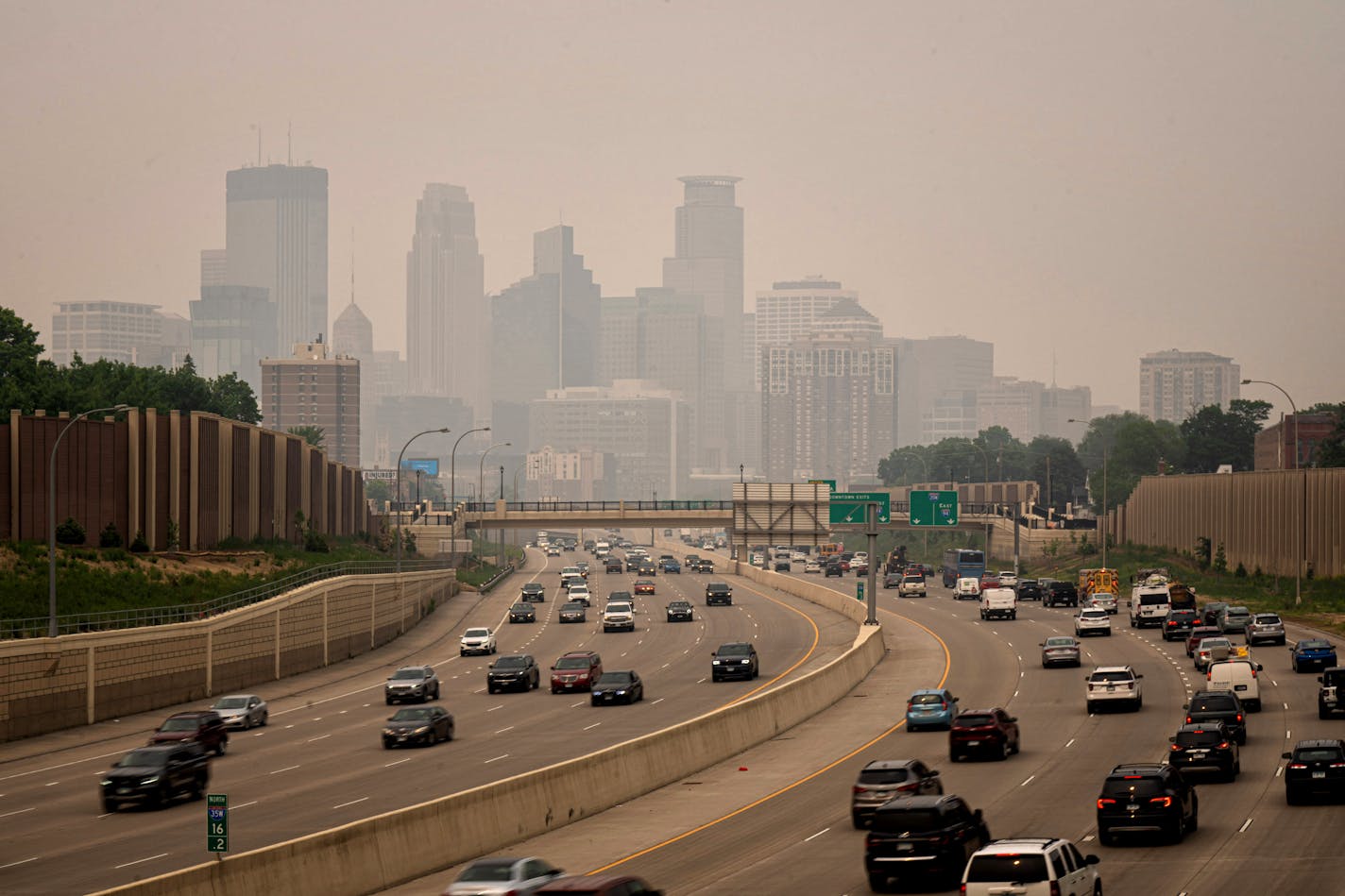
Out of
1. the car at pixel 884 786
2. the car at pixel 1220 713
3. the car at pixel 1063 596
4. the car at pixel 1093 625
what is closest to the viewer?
the car at pixel 884 786

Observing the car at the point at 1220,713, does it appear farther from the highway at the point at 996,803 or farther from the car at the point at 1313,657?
the car at the point at 1313,657

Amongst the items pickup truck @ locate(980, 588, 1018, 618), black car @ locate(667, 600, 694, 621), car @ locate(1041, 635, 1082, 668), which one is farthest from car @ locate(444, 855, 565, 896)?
black car @ locate(667, 600, 694, 621)

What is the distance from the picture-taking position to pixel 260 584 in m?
79.3

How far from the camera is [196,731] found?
49.6 meters

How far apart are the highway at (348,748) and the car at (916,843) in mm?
7949

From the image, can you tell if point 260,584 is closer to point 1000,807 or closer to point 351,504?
point 1000,807

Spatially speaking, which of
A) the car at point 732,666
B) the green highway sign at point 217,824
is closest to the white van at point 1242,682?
the car at point 732,666

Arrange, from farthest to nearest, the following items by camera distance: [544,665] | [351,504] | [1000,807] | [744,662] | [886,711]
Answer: [351,504], [544,665], [744,662], [886,711], [1000,807]

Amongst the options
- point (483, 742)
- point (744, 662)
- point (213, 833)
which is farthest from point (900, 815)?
point (744, 662)

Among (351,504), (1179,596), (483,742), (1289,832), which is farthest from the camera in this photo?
(351,504)

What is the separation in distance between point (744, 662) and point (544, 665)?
1228 centimetres

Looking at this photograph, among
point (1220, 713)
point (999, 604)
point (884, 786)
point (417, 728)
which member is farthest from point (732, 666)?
point (884, 786)

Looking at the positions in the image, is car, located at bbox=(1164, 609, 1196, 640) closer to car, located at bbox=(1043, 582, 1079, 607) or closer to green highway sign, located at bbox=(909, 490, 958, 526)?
car, located at bbox=(1043, 582, 1079, 607)

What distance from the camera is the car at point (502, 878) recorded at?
78.4 ft
